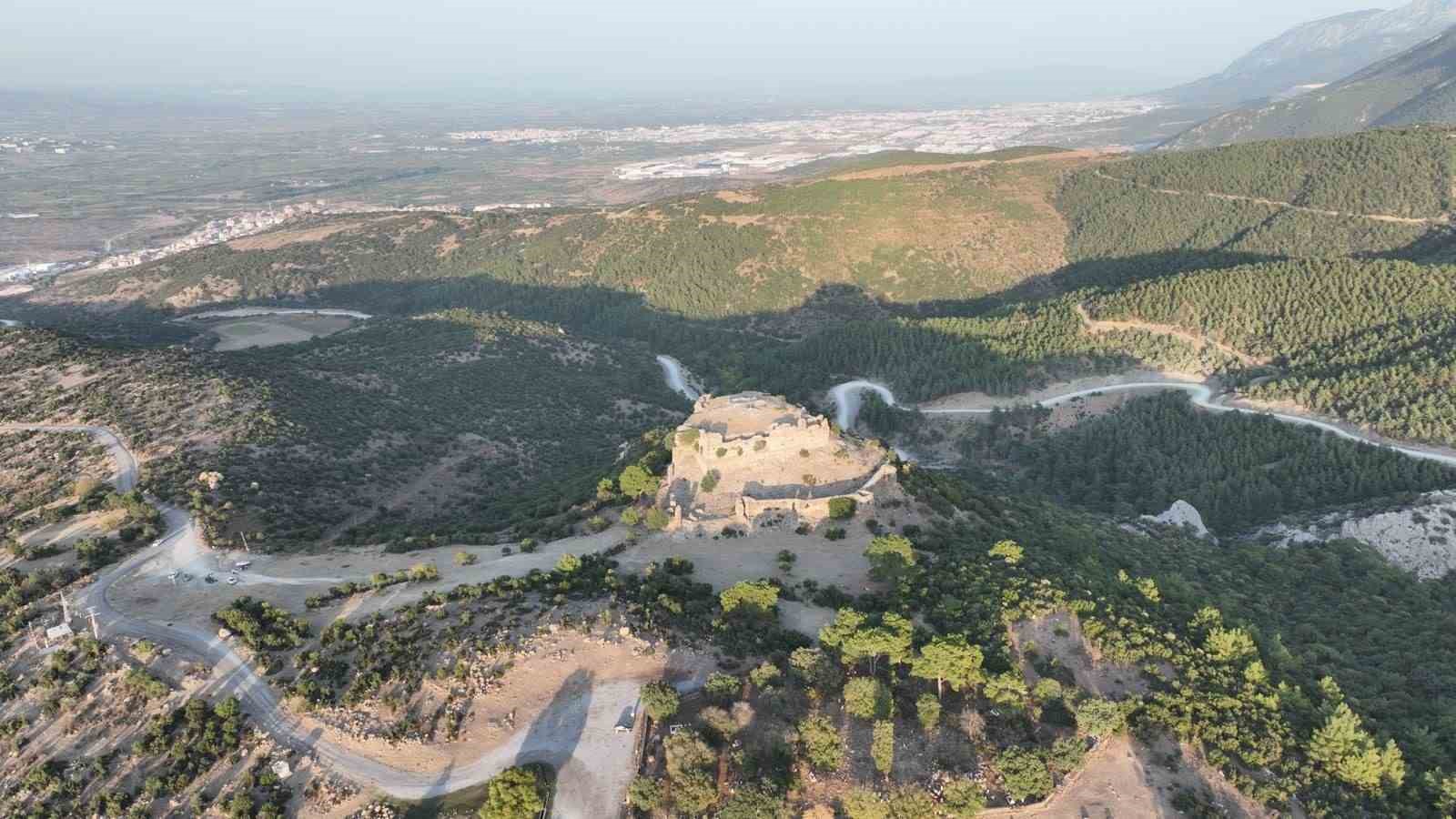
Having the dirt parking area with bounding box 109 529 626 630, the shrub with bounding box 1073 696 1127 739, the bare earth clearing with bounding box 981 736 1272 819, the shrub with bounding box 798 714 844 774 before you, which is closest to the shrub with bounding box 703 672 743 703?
the shrub with bounding box 798 714 844 774

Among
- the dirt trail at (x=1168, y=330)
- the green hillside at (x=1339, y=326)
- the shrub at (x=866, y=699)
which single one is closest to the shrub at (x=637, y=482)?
the shrub at (x=866, y=699)

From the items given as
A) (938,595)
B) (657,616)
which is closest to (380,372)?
(657,616)

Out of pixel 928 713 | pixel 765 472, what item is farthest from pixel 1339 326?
pixel 928 713

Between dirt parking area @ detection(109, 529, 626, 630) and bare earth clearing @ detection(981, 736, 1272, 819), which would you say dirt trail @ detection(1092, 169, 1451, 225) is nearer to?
bare earth clearing @ detection(981, 736, 1272, 819)

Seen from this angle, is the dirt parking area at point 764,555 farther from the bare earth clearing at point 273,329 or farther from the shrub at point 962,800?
the bare earth clearing at point 273,329

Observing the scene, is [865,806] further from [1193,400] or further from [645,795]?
[1193,400]
